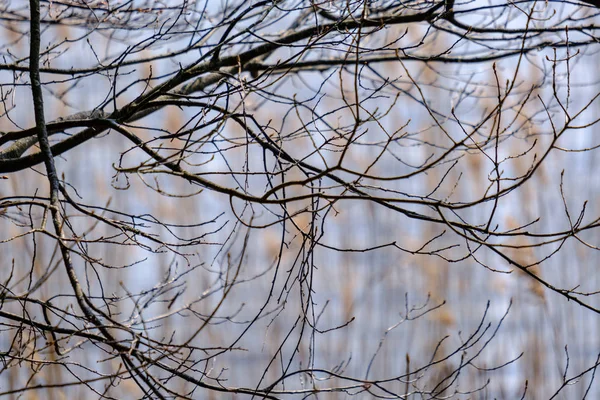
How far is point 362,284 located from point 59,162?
51.1 inches

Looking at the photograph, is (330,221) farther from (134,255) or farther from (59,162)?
(59,162)

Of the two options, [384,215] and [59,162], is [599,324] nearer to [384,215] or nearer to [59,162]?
[384,215]

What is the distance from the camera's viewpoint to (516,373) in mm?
2779

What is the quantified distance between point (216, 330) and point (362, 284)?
1.93ft

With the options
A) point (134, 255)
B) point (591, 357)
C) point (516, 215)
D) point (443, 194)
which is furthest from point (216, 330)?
point (591, 357)

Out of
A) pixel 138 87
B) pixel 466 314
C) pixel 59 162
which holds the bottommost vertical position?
pixel 466 314

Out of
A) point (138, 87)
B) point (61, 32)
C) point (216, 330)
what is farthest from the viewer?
point (138, 87)

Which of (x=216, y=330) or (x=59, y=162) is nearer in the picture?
(x=216, y=330)

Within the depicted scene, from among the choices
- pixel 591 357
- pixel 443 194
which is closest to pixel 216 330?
pixel 443 194

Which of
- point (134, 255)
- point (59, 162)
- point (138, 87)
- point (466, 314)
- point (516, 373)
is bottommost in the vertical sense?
point (516, 373)

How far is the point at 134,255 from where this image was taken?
2.88 meters

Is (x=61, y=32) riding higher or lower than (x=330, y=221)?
higher

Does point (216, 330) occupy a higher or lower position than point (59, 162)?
lower

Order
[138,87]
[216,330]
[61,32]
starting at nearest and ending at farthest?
[216,330] → [61,32] → [138,87]
